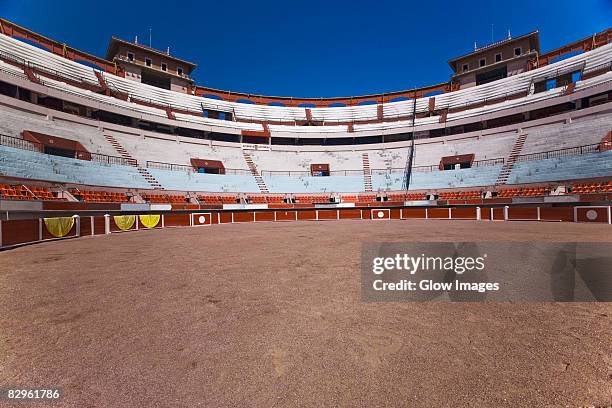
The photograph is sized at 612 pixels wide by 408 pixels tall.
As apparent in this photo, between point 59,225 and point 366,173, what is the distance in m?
29.0

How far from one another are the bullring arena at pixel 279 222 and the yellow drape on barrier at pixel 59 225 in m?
0.08

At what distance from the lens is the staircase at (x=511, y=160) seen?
25734mm

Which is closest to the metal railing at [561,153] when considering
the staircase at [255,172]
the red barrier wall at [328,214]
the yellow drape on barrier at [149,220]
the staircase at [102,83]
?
the red barrier wall at [328,214]

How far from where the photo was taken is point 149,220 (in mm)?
18328

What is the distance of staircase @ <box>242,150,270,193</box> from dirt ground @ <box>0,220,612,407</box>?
26475mm

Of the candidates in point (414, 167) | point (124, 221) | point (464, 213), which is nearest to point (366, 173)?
point (414, 167)

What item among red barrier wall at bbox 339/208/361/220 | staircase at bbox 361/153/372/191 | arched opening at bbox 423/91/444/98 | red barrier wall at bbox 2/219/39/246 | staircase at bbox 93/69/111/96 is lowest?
red barrier wall at bbox 339/208/361/220

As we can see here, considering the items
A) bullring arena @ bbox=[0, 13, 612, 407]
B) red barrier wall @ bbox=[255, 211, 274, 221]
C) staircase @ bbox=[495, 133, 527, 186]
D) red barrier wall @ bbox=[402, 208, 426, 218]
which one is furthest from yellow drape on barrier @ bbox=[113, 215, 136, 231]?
staircase @ bbox=[495, 133, 527, 186]

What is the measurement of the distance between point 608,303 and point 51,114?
110 ft

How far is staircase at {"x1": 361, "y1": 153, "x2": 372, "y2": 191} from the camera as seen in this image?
1272 inches

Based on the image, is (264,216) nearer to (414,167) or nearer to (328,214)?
(328,214)

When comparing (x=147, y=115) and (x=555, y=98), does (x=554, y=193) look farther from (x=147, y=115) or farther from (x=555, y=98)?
(x=147, y=115)

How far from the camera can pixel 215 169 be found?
32531 mm

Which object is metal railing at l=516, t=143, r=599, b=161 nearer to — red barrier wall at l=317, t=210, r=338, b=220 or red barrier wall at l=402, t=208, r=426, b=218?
red barrier wall at l=402, t=208, r=426, b=218
